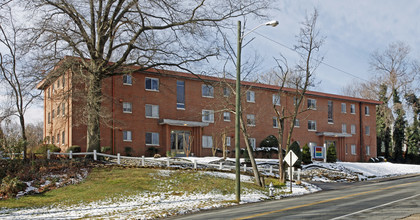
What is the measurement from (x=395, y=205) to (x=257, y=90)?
96.6 ft

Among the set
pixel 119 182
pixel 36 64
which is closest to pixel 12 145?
pixel 36 64

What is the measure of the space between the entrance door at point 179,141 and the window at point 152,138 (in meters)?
1.55

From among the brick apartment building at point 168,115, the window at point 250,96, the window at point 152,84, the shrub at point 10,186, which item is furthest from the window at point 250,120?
the shrub at point 10,186

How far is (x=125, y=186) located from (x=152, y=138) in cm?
1682

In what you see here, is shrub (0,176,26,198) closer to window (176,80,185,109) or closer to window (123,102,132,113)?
window (123,102,132,113)

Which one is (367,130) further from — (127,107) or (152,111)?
(127,107)

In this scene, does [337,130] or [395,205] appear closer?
[395,205]

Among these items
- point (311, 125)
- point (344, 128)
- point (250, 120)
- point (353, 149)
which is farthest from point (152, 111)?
point (353, 149)

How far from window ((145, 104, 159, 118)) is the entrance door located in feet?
7.47

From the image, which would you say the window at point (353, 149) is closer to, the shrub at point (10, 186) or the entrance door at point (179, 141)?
the entrance door at point (179, 141)

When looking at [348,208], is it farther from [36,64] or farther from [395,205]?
[36,64]

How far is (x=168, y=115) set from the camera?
38.2m

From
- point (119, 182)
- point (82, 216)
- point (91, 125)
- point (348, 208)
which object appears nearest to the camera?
point (348, 208)

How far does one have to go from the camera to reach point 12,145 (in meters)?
24.0
